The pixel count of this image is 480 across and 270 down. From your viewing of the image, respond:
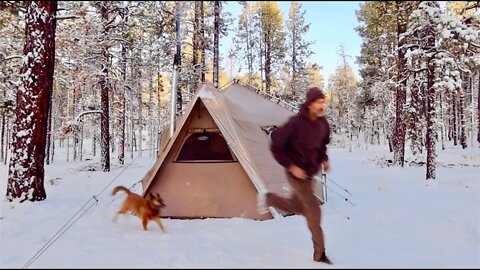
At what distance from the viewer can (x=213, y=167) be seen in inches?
282

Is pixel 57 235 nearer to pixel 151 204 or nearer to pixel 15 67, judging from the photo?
pixel 151 204

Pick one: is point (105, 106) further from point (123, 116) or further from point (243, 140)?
point (243, 140)

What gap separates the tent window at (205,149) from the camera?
287 inches

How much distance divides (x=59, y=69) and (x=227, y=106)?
11196 millimetres

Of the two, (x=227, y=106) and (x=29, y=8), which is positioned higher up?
(x=29, y=8)

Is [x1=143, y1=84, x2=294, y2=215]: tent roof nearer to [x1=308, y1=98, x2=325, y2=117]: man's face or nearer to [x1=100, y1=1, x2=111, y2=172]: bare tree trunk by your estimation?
[x1=308, y1=98, x2=325, y2=117]: man's face

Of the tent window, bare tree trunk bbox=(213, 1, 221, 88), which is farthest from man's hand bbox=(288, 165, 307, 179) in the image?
bare tree trunk bbox=(213, 1, 221, 88)

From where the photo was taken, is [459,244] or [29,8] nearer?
[459,244]

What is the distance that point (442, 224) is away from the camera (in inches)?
231

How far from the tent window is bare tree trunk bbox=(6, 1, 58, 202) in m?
2.82

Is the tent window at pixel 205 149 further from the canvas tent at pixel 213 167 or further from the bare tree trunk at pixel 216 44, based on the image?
the bare tree trunk at pixel 216 44

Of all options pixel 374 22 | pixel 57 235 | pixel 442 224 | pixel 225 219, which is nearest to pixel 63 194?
pixel 57 235

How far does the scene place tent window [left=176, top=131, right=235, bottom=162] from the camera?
7.29 metres

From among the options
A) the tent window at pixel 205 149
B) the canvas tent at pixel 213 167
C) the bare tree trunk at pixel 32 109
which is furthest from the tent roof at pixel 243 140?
the bare tree trunk at pixel 32 109
